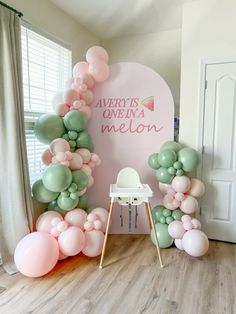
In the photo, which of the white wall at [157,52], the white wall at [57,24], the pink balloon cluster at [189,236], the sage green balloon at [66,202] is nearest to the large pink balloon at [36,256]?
the sage green balloon at [66,202]

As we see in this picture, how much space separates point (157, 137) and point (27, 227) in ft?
5.45

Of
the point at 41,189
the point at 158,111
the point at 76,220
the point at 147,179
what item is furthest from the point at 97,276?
the point at 158,111

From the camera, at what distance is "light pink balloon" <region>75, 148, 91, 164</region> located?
2539 millimetres

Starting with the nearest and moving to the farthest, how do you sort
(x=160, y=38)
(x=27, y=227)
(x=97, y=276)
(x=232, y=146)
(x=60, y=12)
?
(x=97, y=276) < (x=27, y=227) < (x=232, y=146) < (x=60, y=12) < (x=160, y=38)

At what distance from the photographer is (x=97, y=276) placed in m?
2.18

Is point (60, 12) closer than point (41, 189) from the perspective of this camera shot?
No

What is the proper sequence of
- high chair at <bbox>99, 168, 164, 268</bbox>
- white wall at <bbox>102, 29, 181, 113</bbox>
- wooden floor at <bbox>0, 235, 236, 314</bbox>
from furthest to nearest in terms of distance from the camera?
1. white wall at <bbox>102, 29, 181, 113</bbox>
2. high chair at <bbox>99, 168, 164, 268</bbox>
3. wooden floor at <bbox>0, 235, 236, 314</bbox>

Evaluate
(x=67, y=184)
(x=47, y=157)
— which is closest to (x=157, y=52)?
(x=47, y=157)

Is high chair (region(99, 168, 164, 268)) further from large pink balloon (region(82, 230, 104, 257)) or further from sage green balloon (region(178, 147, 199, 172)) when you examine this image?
sage green balloon (region(178, 147, 199, 172))

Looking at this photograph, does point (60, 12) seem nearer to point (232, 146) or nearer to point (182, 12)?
point (182, 12)

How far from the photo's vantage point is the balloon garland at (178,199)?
2437 millimetres

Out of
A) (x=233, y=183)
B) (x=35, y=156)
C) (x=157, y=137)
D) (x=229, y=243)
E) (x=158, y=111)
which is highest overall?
(x=158, y=111)

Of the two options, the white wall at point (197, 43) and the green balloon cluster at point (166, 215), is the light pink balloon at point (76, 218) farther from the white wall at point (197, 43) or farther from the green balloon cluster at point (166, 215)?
the white wall at point (197, 43)

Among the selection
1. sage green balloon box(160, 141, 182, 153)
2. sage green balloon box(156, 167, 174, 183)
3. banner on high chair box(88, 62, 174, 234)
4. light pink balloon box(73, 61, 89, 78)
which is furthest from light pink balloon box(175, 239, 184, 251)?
light pink balloon box(73, 61, 89, 78)
